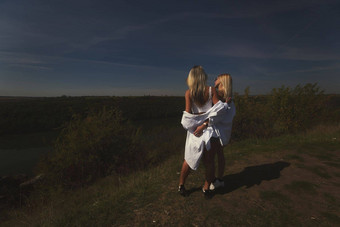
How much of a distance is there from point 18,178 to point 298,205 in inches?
479

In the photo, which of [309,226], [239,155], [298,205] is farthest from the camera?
[239,155]

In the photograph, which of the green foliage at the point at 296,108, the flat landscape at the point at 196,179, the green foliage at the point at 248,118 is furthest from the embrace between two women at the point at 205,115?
the green foliage at the point at 296,108

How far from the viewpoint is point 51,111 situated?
25.3 metres

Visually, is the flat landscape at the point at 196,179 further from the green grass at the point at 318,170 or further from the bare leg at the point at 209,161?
the bare leg at the point at 209,161

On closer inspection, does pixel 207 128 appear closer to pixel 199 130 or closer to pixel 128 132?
pixel 199 130

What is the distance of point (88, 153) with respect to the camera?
24.5ft

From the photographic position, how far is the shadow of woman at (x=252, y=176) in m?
3.23

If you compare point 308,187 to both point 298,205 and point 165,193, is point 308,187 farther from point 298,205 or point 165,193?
point 165,193

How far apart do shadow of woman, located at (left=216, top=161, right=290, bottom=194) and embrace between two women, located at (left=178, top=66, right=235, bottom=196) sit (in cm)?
97

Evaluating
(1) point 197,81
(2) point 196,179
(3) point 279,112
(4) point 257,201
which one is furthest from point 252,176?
(3) point 279,112

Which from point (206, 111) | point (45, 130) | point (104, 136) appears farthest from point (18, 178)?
point (45, 130)

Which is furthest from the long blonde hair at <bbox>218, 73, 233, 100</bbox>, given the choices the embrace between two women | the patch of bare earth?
the patch of bare earth

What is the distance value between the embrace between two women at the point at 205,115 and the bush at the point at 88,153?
580 centimetres

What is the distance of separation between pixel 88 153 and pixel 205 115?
678cm
